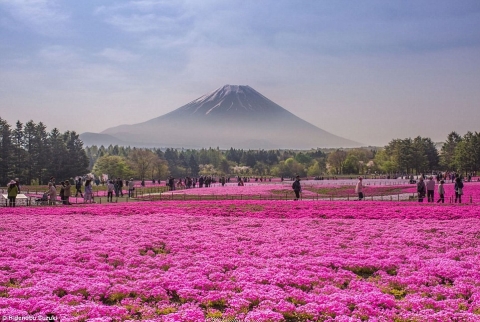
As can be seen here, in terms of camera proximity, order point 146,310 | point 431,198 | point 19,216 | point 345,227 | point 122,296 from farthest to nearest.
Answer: point 431,198, point 19,216, point 345,227, point 122,296, point 146,310

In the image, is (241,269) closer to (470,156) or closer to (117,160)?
(117,160)

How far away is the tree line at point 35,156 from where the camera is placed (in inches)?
3553

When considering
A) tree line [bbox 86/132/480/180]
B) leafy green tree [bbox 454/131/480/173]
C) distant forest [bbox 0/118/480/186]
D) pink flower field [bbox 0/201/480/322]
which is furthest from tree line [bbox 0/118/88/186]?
leafy green tree [bbox 454/131/480/173]

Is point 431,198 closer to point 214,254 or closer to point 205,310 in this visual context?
point 214,254

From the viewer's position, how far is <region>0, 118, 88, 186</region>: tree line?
90.2 metres

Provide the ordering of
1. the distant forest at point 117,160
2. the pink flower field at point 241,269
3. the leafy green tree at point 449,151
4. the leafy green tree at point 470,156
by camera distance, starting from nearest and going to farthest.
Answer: the pink flower field at point 241,269, the distant forest at point 117,160, the leafy green tree at point 470,156, the leafy green tree at point 449,151

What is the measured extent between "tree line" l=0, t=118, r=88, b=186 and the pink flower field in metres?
76.9

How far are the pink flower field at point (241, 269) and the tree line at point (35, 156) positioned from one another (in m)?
76.9

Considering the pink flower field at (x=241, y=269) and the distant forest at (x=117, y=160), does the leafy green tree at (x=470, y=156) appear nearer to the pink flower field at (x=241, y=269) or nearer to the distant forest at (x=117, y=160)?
the distant forest at (x=117, y=160)

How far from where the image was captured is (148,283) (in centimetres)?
1073

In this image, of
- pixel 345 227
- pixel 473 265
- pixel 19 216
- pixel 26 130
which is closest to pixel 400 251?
pixel 473 265

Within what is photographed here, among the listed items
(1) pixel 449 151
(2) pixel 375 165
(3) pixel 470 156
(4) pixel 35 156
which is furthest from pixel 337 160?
(4) pixel 35 156

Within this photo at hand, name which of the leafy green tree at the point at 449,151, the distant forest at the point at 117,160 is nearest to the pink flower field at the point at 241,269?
the distant forest at the point at 117,160

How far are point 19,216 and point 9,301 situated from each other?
15758 mm
